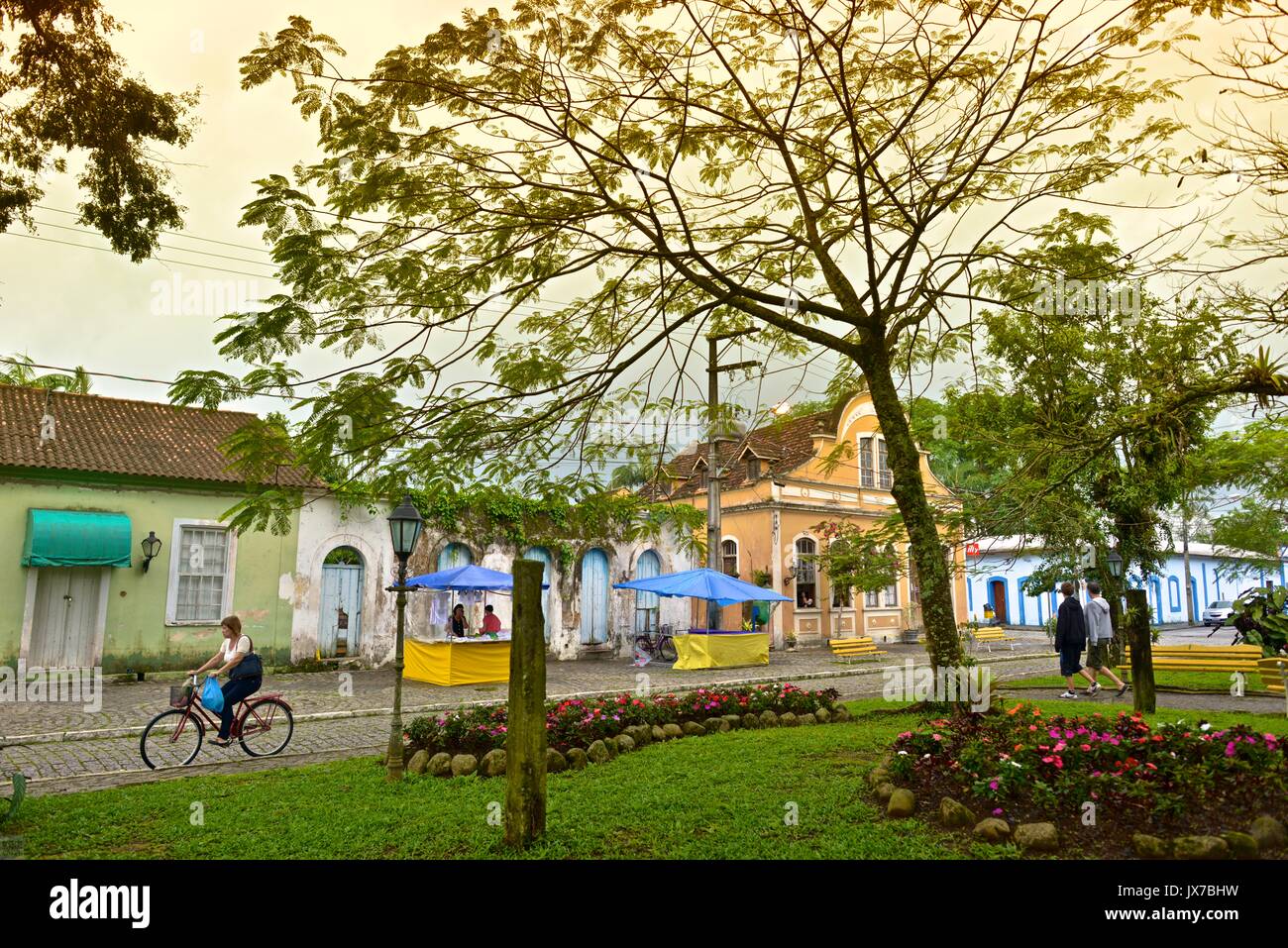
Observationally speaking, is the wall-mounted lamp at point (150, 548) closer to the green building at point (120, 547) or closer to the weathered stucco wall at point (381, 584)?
the green building at point (120, 547)

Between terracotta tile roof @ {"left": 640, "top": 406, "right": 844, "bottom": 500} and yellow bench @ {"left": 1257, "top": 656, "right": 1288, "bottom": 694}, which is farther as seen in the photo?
terracotta tile roof @ {"left": 640, "top": 406, "right": 844, "bottom": 500}

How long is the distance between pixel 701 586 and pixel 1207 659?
35.0 ft

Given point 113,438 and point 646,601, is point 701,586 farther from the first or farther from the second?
point 113,438

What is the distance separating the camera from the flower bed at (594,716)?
8859 mm

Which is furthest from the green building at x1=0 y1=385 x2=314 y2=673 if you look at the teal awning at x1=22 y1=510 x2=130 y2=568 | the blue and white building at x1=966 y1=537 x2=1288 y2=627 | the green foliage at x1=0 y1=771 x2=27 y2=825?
the blue and white building at x1=966 y1=537 x2=1288 y2=627

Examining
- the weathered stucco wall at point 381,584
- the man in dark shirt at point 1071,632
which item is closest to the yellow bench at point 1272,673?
the man in dark shirt at point 1071,632

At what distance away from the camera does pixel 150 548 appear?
18.0 m

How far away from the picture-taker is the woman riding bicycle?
9406 mm

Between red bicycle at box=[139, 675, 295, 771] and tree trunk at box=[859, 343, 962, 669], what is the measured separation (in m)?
7.64

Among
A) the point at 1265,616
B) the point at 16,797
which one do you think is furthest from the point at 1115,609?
the point at 16,797

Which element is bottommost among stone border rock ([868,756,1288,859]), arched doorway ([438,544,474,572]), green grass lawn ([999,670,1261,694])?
green grass lawn ([999,670,1261,694])

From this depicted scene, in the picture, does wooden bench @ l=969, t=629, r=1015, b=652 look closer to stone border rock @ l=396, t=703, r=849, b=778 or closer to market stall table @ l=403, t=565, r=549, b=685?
market stall table @ l=403, t=565, r=549, b=685

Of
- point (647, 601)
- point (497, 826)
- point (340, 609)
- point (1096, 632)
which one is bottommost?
point (497, 826)
